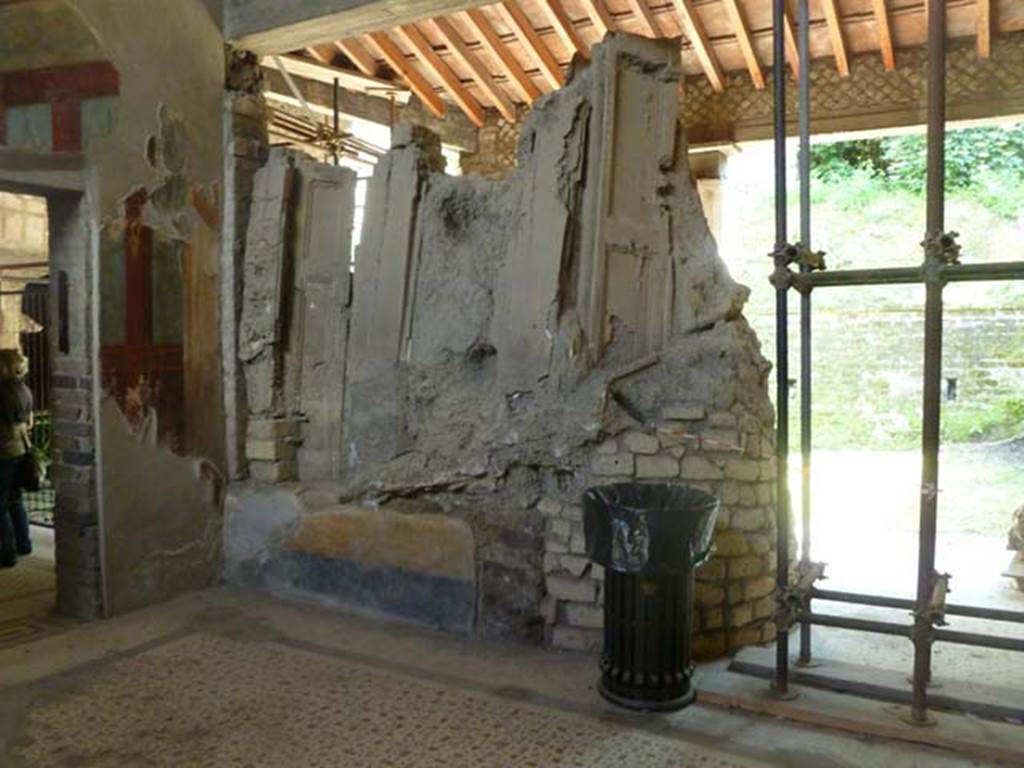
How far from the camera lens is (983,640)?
3.19 meters

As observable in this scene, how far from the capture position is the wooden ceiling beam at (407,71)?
8.38 m

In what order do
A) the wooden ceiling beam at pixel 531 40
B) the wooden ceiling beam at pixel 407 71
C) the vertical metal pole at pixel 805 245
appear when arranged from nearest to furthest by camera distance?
the vertical metal pole at pixel 805 245 < the wooden ceiling beam at pixel 531 40 < the wooden ceiling beam at pixel 407 71

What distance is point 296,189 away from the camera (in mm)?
5309

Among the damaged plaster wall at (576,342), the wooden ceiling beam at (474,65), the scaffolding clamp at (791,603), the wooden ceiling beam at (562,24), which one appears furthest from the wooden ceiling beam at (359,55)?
the scaffolding clamp at (791,603)

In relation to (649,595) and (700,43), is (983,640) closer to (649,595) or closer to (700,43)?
(649,595)

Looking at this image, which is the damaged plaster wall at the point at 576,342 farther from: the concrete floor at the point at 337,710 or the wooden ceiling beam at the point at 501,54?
the wooden ceiling beam at the point at 501,54

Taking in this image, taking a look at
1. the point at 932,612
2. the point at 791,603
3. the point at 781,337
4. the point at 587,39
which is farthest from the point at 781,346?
the point at 587,39

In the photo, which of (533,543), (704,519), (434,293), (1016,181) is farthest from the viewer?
(1016,181)

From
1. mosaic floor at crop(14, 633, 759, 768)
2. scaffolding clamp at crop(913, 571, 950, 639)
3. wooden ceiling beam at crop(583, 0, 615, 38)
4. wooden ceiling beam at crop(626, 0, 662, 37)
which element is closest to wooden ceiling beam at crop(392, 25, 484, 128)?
wooden ceiling beam at crop(583, 0, 615, 38)

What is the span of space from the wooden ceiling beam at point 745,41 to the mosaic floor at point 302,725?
6.02 m

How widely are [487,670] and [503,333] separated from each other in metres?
1.74

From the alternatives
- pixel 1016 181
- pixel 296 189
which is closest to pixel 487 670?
pixel 296 189

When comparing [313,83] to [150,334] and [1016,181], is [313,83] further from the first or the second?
[1016,181]

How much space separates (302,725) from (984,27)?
282 inches
